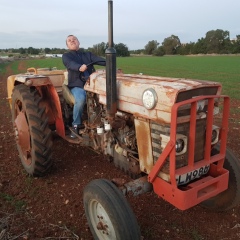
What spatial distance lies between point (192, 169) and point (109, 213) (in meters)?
0.80

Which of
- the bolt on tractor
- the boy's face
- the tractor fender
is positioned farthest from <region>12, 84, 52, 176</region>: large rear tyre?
the boy's face

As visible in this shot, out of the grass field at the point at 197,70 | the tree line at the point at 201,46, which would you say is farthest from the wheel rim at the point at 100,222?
the tree line at the point at 201,46

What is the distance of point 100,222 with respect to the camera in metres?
2.63

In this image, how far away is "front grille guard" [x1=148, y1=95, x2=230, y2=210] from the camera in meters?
2.37

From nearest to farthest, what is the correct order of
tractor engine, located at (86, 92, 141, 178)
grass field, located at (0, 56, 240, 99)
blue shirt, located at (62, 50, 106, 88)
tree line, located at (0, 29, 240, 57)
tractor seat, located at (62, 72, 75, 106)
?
tractor engine, located at (86, 92, 141, 178)
blue shirt, located at (62, 50, 106, 88)
tractor seat, located at (62, 72, 75, 106)
grass field, located at (0, 56, 240, 99)
tree line, located at (0, 29, 240, 57)

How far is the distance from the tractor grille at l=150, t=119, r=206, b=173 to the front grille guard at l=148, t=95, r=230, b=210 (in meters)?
0.05

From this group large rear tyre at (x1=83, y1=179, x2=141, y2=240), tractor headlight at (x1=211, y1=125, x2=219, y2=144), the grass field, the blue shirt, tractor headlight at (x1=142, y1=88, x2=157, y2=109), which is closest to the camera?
large rear tyre at (x1=83, y1=179, x2=141, y2=240)

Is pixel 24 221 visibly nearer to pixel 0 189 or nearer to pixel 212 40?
pixel 0 189

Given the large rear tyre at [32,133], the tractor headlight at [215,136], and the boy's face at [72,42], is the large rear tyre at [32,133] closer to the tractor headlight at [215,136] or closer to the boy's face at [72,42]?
the boy's face at [72,42]

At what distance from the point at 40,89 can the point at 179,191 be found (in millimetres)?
→ 2836

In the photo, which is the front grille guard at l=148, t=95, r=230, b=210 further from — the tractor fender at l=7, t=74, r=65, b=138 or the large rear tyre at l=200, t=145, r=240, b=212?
the tractor fender at l=7, t=74, r=65, b=138

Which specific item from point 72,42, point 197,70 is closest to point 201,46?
point 197,70

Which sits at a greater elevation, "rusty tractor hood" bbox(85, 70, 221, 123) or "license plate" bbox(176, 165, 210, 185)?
"rusty tractor hood" bbox(85, 70, 221, 123)

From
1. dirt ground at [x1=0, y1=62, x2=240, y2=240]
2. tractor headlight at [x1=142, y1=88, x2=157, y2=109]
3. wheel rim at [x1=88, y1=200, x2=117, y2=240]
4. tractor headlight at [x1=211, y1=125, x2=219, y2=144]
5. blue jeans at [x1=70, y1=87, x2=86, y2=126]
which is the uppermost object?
tractor headlight at [x1=142, y1=88, x2=157, y2=109]
